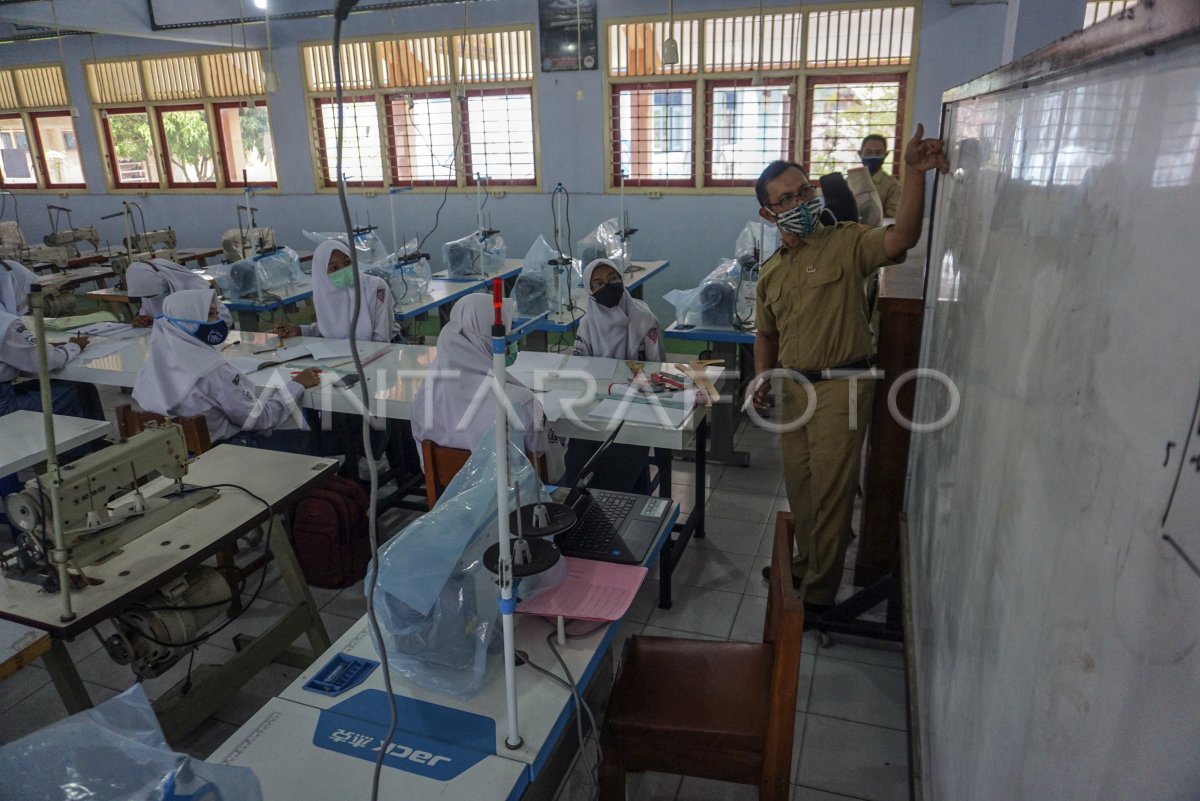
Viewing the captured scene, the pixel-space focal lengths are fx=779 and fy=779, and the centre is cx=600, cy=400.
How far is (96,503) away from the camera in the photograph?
1911mm

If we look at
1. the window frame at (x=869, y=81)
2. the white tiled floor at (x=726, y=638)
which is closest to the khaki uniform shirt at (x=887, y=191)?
the window frame at (x=869, y=81)

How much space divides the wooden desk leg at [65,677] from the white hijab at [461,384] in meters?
1.27

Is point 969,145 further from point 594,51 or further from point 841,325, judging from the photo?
point 594,51

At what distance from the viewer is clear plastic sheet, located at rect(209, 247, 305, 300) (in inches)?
220

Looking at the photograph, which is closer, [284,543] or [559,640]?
[559,640]

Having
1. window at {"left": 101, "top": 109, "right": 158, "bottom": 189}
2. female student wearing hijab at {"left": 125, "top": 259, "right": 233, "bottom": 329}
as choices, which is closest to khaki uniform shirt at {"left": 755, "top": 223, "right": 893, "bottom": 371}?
female student wearing hijab at {"left": 125, "top": 259, "right": 233, "bottom": 329}

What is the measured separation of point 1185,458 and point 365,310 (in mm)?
4361

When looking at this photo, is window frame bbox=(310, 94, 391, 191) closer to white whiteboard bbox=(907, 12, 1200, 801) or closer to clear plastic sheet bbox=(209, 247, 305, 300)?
clear plastic sheet bbox=(209, 247, 305, 300)

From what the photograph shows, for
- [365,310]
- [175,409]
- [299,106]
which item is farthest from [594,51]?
[175,409]

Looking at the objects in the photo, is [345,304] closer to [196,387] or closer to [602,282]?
[196,387]

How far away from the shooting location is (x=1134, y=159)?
47 centimetres

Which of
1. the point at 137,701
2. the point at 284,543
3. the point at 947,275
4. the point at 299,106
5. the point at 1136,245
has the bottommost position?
the point at 284,543

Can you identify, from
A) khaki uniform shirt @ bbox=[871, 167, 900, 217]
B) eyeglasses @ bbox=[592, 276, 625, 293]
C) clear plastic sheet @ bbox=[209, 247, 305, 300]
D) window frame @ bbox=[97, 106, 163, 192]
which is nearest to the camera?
eyeglasses @ bbox=[592, 276, 625, 293]

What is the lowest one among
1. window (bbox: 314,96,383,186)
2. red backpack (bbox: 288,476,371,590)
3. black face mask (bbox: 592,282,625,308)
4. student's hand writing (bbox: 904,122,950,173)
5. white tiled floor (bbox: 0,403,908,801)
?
white tiled floor (bbox: 0,403,908,801)
